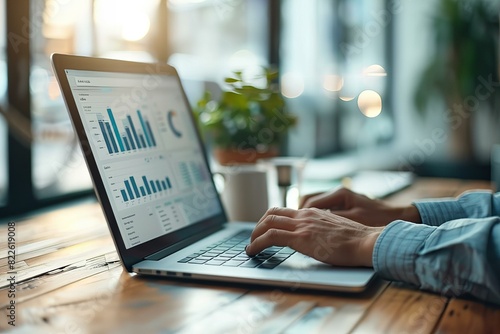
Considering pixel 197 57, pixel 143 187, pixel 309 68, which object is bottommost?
pixel 143 187

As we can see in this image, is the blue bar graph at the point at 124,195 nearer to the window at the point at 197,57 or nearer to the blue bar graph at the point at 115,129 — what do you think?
the blue bar graph at the point at 115,129

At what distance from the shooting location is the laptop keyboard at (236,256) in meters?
0.84

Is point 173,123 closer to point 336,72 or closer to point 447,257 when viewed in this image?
point 447,257

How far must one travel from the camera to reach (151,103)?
3.52 feet

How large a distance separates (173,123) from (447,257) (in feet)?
1.96

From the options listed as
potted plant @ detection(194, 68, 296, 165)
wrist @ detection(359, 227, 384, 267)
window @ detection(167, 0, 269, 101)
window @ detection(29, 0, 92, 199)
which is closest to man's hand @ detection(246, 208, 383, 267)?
wrist @ detection(359, 227, 384, 267)

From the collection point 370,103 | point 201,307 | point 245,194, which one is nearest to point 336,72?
point 370,103

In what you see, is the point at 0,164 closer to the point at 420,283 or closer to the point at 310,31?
the point at 420,283

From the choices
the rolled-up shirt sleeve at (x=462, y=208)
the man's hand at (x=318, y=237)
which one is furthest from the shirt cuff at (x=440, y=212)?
the man's hand at (x=318, y=237)

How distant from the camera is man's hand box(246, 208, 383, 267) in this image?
817 mm

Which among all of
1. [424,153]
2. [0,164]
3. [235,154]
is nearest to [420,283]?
[235,154]

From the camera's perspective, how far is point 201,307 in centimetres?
70

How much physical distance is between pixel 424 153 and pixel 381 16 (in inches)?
49.3

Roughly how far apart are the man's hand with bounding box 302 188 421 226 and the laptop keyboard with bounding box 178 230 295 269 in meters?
0.20
